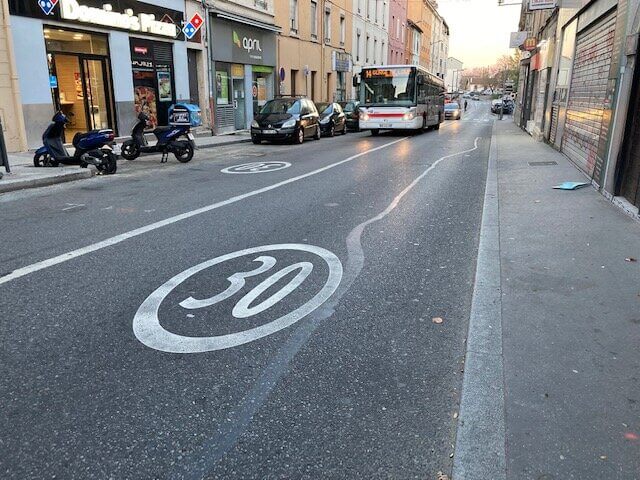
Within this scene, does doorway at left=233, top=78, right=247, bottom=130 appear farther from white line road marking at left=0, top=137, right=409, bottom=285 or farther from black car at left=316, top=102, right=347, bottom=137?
white line road marking at left=0, top=137, right=409, bottom=285

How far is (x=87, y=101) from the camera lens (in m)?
15.9

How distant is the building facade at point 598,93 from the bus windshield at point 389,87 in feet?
19.4

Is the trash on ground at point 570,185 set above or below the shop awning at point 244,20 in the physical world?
below

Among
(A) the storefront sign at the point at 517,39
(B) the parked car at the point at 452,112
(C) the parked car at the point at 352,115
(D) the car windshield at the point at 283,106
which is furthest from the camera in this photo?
(B) the parked car at the point at 452,112

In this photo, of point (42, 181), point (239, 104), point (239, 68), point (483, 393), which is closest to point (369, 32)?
point (239, 68)

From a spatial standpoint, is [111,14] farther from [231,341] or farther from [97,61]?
[231,341]

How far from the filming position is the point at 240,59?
935 inches

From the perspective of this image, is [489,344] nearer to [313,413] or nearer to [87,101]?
[313,413]

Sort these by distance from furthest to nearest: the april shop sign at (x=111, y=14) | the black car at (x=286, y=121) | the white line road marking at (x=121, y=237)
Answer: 1. the black car at (x=286, y=121)
2. the april shop sign at (x=111, y=14)
3. the white line road marking at (x=121, y=237)

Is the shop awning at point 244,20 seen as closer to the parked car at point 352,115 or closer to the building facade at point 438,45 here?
the parked car at point 352,115

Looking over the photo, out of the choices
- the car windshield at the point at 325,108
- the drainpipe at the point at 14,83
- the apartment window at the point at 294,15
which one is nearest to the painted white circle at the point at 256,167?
the drainpipe at the point at 14,83

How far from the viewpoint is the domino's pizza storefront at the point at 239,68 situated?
22.1 m

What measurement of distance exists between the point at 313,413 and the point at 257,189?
6758mm

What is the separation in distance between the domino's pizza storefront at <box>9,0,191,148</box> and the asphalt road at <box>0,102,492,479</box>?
8.22 metres
